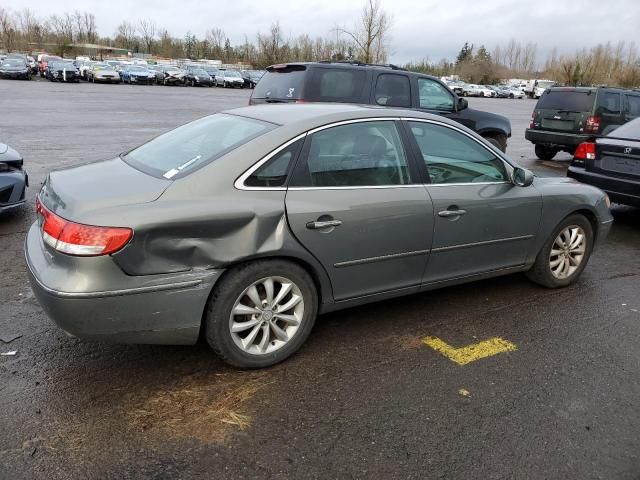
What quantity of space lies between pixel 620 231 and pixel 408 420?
5.35 metres

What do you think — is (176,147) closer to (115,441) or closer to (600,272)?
(115,441)

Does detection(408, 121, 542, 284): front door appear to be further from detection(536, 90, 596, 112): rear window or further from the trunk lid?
detection(536, 90, 596, 112): rear window

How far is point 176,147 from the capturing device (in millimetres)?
3654

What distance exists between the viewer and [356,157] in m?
3.56

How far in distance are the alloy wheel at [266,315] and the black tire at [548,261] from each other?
7.59 feet

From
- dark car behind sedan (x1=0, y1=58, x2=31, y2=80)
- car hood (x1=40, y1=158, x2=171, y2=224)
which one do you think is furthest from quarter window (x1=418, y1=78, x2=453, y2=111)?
dark car behind sedan (x1=0, y1=58, x2=31, y2=80)

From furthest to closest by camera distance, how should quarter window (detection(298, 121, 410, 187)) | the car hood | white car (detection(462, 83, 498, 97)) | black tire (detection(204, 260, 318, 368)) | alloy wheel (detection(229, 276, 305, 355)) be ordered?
white car (detection(462, 83, 498, 97))
quarter window (detection(298, 121, 410, 187))
alloy wheel (detection(229, 276, 305, 355))
black tire (detection(204, 260, 318, 368))
the car hood

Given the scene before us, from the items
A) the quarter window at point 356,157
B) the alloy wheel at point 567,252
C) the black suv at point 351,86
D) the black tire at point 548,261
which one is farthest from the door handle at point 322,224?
the black suv at point 351,86

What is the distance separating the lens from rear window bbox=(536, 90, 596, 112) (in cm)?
1157

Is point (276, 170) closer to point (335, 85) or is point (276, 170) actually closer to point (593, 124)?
point (335, 85)

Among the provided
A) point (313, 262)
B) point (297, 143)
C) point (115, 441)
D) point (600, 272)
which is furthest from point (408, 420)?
point (600, 272)

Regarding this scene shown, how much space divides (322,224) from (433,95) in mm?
6588

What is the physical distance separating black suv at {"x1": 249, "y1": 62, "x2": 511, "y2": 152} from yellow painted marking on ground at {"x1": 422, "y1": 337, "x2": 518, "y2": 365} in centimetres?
516

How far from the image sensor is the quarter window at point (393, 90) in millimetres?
8453
